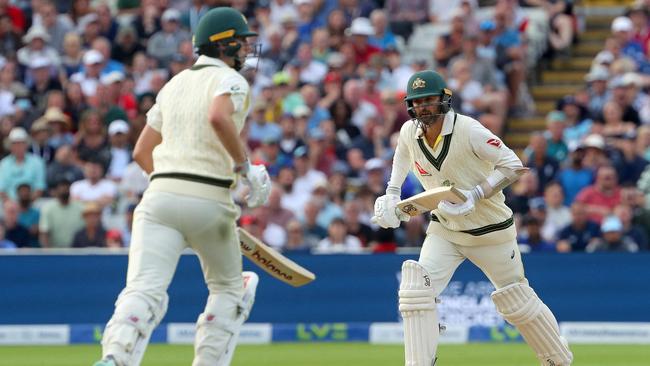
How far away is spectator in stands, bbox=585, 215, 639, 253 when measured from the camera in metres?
12.0

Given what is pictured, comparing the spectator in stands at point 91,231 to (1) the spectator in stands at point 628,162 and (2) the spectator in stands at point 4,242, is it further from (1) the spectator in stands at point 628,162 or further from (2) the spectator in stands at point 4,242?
(1) the spectator in stands at point 628,162

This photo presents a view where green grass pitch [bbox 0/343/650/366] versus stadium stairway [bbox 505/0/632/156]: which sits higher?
stadium stairway [bbox 505/0/632/156]

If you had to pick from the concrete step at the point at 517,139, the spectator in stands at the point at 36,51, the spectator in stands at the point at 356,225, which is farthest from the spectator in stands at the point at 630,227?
the spectator in stands at the point at 36,51

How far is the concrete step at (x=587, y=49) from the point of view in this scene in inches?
639

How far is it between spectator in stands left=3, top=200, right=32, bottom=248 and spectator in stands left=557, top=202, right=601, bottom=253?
478 centimetres

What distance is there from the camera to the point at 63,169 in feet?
42.8

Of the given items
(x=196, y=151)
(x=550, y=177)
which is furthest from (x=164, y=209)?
(x=550, y=177)

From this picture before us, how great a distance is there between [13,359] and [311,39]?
21.1 feet

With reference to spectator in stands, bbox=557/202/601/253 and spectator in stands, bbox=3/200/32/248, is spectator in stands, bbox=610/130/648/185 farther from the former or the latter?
spectator in stands, bbox=3/200/32/248

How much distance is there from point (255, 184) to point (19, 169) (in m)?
7.01

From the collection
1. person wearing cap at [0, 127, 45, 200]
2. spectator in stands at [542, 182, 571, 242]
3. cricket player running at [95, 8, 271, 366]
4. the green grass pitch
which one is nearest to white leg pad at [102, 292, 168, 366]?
cricket player running at [95, 8, 271, 366]

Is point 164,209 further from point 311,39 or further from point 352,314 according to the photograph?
point 311,39

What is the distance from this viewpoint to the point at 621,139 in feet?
43.4

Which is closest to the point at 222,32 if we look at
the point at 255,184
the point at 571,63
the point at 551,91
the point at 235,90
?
the point at 235,90
